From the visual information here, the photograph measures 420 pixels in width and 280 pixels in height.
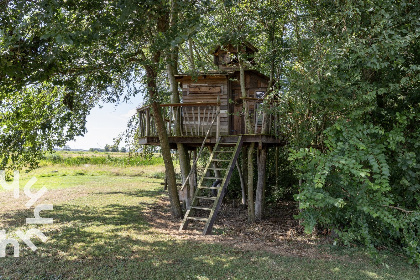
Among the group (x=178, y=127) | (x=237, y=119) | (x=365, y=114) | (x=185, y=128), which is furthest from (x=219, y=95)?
(x=365, y=114)

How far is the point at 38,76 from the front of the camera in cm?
682

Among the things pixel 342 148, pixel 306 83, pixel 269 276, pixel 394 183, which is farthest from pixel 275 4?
pixel 269 276

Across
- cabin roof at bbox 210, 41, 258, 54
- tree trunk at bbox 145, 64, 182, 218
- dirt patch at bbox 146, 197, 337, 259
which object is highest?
cabin roof at bbox 210, 41, 258, 54

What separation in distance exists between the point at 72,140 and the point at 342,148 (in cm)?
867

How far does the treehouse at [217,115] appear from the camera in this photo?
10.6 meters

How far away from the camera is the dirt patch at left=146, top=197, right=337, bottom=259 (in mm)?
7909

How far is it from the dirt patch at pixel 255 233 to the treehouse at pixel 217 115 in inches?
36.0

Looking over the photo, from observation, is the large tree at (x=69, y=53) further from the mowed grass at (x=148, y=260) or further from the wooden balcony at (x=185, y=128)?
the mowed grass at (x=148, y=260)

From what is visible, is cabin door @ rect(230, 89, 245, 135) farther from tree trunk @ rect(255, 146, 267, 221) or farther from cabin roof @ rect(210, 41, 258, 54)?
tree trunk @ rect(255, 146, 267, 221)

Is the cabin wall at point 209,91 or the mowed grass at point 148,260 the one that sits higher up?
the cabin wall at point 209,91

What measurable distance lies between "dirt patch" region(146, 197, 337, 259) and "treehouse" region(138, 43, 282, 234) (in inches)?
36.0

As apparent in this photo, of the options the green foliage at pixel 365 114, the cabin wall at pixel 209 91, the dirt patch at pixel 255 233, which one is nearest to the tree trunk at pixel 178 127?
the cabin wall at pixel 209 91

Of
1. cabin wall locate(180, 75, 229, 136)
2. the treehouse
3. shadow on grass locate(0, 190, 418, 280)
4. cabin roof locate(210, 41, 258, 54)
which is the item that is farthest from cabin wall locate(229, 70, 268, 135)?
shadow on grass locate(0, 190, 418, 280)

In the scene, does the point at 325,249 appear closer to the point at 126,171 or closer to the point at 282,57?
the point at 282,57
